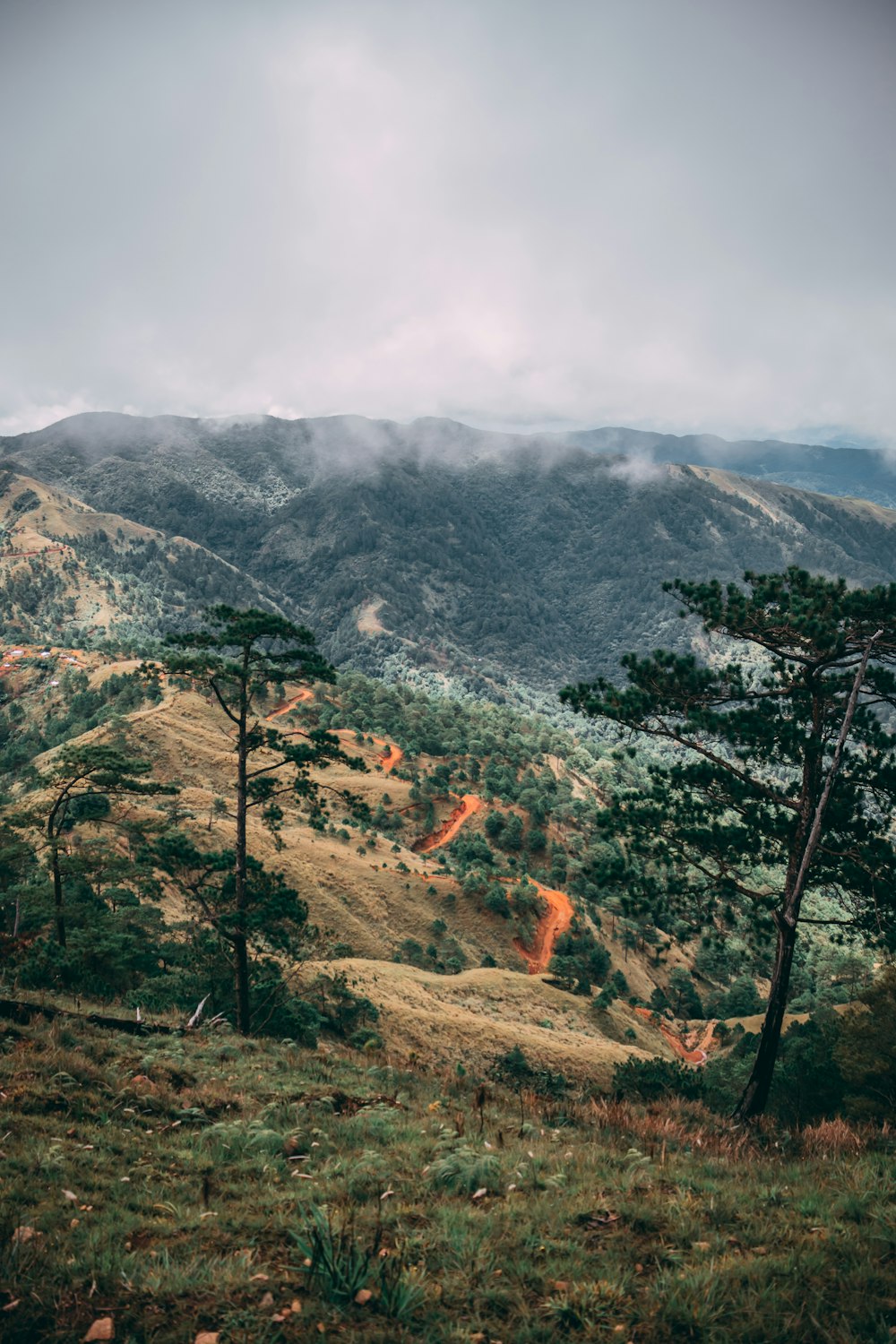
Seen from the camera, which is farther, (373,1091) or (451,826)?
(451,826)

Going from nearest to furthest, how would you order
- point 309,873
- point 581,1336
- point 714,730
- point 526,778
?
point 581,1336 < point 714,730 < point 309,873 < point 526,778

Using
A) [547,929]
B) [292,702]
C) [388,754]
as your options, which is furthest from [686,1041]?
[292,702]

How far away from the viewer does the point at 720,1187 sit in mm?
6742

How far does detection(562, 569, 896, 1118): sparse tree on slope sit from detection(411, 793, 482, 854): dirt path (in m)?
44.8

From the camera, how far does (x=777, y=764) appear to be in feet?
48.8

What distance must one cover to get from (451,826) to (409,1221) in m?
59.5

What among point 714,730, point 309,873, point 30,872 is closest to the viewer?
point 714,730

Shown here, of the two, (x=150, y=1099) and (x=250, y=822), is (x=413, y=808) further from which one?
(x=150, y=1099)

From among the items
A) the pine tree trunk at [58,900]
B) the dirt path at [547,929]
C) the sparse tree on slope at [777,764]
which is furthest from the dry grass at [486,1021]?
the sparse tree on slope at [777,764]

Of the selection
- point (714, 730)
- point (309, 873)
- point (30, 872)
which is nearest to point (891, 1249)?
point (714, 730)

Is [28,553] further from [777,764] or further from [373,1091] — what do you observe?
[777,764]

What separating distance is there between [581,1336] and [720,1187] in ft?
10.3

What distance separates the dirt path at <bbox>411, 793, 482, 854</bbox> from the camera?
60.4m

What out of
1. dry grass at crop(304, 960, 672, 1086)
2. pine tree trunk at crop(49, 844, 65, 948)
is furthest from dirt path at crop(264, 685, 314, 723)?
pine tree trunk at crop(49, 844, 65, 948)
